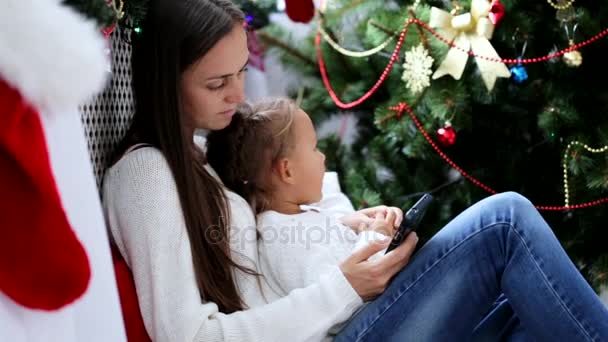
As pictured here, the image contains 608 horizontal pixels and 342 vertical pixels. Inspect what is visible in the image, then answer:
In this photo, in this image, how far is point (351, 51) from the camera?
6.63 feet

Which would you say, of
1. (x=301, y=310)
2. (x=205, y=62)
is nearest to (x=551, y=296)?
(x=301, y=310)

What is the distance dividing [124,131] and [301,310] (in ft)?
1.47

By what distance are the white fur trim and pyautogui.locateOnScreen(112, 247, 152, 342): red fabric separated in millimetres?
427

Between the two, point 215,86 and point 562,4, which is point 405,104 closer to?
point 562,4

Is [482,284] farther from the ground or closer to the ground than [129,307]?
farther from the ground

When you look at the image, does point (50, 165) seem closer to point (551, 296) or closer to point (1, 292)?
point (1, 292)

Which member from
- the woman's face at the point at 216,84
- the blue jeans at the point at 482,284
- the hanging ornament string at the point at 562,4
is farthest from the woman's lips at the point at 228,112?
the hanging ornament string at the point at 562,4

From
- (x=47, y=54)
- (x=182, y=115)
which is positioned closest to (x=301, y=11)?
(x=182, y=115)

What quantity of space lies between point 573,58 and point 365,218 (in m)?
0.59

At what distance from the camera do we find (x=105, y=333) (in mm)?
852

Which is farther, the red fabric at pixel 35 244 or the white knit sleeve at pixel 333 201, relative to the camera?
the white knit sleeve at pixel 333 201

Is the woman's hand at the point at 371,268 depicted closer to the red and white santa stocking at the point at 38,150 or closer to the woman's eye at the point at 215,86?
the woman's eye at the point at 215,86

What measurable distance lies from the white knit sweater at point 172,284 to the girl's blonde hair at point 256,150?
214 mm

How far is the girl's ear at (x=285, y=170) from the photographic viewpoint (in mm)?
1389
